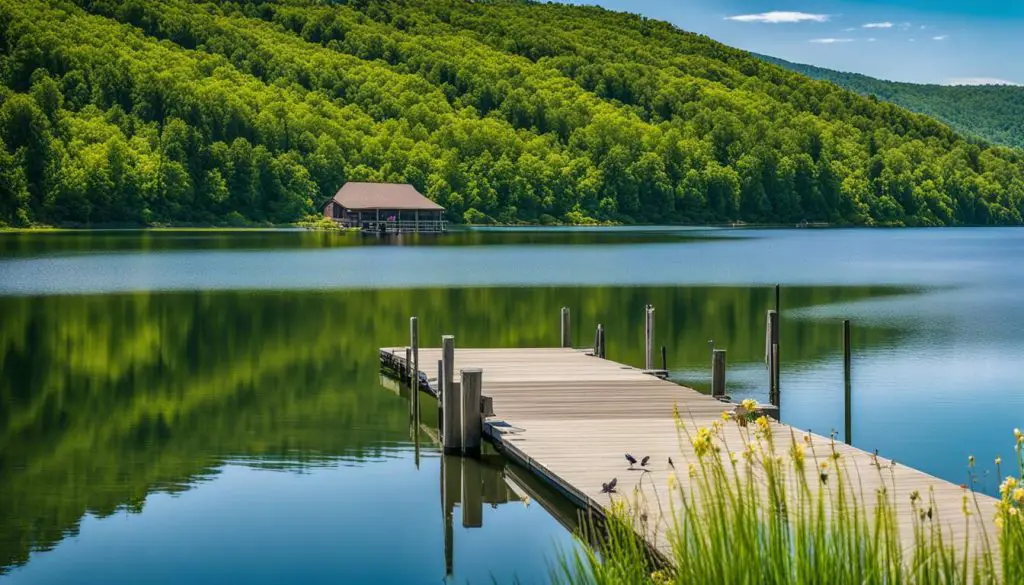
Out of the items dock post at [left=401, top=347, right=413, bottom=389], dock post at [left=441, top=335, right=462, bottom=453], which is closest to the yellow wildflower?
dock post at [left=441, top=335, right=462, bottom=453]

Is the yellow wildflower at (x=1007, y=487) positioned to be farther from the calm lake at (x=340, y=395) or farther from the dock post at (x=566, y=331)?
the dock post at (x=566, y=331)

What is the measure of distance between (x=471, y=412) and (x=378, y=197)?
96157 millimetres

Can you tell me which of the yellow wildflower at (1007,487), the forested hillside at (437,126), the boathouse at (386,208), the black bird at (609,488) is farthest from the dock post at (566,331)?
the boathouse at (386,208)

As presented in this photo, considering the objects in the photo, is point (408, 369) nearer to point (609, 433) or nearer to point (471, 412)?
point (471, 412)

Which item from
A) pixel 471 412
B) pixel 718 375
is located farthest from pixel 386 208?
pixel 471 412

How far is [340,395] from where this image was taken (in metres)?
19.7

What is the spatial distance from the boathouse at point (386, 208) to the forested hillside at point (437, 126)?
6.31 m

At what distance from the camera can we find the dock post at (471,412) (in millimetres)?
13820

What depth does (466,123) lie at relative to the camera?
433ft

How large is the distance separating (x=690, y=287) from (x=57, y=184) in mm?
69109

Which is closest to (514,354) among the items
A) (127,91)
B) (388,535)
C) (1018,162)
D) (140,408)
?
(140,408)

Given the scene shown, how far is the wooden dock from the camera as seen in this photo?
1001 centimetres

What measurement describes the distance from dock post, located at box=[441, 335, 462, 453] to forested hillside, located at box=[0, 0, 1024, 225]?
86711 mm

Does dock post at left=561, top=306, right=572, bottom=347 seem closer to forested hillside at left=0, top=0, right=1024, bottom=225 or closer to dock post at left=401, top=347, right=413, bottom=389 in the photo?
dock post at left=401, top=347, right=413, bottom=389
